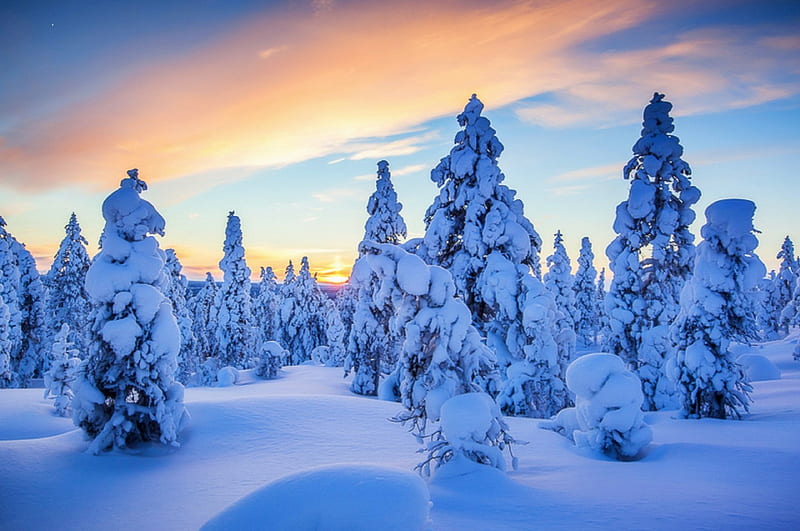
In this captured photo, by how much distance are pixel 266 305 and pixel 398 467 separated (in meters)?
54.6

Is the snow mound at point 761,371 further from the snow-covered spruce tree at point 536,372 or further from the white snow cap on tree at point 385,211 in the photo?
the white snow cap on tree at point 385,211

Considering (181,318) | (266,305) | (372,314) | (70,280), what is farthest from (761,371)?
(266,305)

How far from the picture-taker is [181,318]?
31812mm

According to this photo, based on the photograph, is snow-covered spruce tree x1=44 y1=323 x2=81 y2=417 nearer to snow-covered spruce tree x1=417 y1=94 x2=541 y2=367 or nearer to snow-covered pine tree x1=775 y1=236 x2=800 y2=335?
snow-covered spruce tree x1=417 y1=94 x2=541 y2=367

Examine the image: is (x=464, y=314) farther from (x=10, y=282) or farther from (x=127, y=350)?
(x=10, y=282)

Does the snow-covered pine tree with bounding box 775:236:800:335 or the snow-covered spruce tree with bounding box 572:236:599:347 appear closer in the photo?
the snow-covered pine tree with bounding box 775:236:800:335

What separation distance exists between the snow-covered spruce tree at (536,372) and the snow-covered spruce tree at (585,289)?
3886 centimetres

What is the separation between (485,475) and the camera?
6000mm

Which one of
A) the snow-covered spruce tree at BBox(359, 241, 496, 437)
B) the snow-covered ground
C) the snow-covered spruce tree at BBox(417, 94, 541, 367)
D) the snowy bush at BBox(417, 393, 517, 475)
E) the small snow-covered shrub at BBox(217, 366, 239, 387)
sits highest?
the snow-covered spruce tree at BBox(417, 94, 541, 367)

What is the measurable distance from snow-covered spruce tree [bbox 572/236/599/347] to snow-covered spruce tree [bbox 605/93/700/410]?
36.2m

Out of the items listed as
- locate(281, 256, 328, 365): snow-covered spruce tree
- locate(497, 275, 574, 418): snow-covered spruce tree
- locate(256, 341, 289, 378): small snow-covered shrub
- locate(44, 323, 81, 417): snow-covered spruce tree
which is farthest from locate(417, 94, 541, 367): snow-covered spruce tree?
locate(281, 256, 328, 365): snow-covered spruce tree

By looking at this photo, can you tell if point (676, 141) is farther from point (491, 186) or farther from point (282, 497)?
point (282, 497)

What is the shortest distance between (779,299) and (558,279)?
30.1 metres

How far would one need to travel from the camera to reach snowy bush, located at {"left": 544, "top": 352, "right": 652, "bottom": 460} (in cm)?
747
